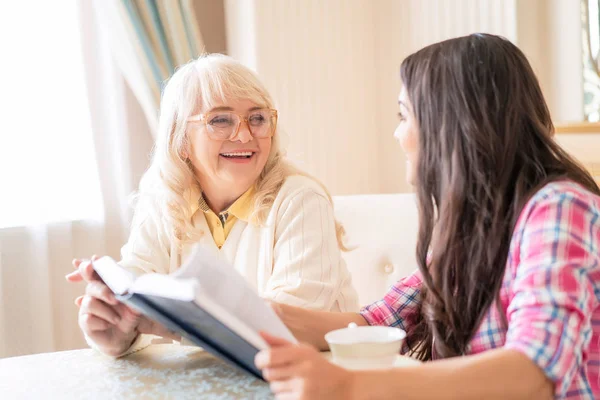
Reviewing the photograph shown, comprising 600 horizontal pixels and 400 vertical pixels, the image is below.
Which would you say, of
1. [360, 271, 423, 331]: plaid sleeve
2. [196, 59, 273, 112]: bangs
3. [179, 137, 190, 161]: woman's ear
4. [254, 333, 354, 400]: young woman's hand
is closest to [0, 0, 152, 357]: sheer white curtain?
[179, 137, 190, 161]: woman's ear

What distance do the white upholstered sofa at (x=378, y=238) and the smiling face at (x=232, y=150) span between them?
11.5 inches

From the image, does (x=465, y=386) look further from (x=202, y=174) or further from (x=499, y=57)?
(x=202, y=174)

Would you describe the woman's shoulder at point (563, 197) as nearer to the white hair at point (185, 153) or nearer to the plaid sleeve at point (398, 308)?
the plaid sleeve at point (398, 308)

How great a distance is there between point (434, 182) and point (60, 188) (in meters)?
1.77

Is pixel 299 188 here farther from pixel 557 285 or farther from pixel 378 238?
pixel 557 285

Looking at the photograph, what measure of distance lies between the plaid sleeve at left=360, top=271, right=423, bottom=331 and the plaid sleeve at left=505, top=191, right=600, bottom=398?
38 centimetres

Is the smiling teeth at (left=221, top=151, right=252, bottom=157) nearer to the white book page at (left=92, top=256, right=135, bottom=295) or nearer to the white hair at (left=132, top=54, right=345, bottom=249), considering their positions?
the white hair at (left=132, top=54, right=345, bottom=249)

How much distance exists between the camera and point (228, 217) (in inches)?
76.5

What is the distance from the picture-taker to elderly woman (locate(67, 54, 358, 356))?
1786mm

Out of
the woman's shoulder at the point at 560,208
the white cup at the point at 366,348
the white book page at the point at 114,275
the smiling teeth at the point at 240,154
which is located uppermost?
the smiling teeth at the point at 240,154

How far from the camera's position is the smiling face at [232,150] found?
6.23 ft

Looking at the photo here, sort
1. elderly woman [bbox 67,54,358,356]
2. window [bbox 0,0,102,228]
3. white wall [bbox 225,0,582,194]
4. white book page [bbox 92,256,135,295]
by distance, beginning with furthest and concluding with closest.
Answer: white wall [bbox 225,0,582,194] → window [bbox 0,0,102,228] → elderly woman [bbox 67,54,358,356] → white book page [bbox 92,256,135,295]

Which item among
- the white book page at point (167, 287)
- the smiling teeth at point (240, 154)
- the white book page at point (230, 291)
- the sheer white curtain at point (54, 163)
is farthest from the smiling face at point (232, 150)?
the white book page at point (230, 291)

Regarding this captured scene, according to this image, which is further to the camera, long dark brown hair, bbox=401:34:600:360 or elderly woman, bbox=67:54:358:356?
elderly woman, bbox=67:54:358:356
